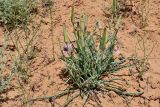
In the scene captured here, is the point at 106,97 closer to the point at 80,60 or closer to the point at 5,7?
the point at 80,60

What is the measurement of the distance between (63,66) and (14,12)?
57cm

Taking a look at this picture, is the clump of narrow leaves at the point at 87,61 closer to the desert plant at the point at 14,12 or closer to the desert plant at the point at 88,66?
the desert plant at the point at 88,66

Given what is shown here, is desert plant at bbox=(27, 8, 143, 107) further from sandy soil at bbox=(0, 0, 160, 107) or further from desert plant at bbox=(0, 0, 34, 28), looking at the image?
desert plant at bbox=(0, 0, 34, 28)

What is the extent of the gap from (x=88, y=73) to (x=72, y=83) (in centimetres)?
11

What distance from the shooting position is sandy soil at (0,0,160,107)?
2.18m

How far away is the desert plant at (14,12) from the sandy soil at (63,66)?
10 cm

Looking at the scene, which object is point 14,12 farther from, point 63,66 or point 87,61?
point 87,61

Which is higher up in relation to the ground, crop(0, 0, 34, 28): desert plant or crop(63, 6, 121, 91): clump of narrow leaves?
crop(0, 0, 34, 28): desert plant

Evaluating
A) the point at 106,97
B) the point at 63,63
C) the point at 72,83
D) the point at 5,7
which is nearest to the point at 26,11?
the point at 5,7

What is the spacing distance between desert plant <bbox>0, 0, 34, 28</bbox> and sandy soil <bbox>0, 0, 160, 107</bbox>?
0.33 ft

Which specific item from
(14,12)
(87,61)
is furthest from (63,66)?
(14,12)

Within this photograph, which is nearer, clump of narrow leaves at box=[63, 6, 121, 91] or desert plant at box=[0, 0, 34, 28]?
clump of narrow leaves at box=[63, 6, 121, 91]

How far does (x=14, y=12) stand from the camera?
264 centimetres

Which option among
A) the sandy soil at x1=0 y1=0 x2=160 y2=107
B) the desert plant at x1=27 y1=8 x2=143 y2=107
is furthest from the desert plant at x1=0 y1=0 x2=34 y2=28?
the desert plant at x1=27 y1=8 x2=143 y2=107
